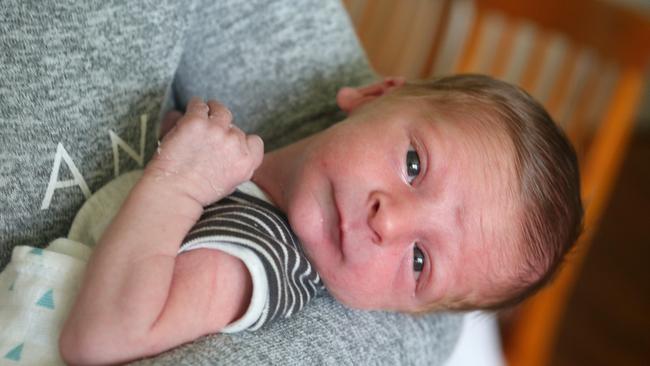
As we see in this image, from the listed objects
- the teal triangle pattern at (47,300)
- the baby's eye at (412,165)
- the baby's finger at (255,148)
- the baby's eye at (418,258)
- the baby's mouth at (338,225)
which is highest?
the baby's finger at (255,148)

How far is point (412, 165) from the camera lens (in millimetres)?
779

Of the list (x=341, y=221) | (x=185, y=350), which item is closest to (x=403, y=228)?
(x=341, y=221)

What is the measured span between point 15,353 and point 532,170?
591 millimetres

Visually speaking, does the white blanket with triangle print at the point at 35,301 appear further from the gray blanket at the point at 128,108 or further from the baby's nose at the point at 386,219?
the baby's nose at the point at 386,219

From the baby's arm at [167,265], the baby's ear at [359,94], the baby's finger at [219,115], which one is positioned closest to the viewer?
the baby's arm at [167,265]

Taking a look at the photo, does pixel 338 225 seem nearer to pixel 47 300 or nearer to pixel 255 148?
pixel 255 148

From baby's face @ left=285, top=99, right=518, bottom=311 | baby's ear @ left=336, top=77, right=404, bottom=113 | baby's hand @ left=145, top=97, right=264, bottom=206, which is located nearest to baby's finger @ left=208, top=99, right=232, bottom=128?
Answer: baby's hand @ left=145, top=97, right=264, bottom=206

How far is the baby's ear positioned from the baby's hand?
22 centimetres

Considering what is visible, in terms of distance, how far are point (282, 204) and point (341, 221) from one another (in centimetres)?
9

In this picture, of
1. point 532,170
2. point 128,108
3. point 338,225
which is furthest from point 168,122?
point 532,170

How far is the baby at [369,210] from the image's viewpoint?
2.07 ft

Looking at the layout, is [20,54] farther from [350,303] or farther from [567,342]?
[567,342]

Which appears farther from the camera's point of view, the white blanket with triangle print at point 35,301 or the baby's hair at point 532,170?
the baby's hair at point 532,170

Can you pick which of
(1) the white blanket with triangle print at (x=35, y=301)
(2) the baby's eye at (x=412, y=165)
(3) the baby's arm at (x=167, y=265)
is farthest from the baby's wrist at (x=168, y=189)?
(2) the baby's eye at (x=412, y=165)
